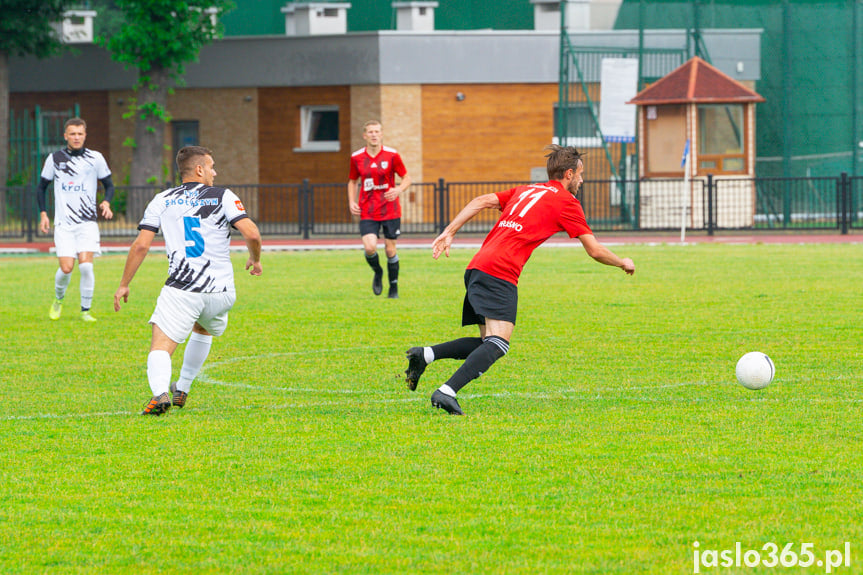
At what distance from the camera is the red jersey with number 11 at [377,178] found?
627 inches

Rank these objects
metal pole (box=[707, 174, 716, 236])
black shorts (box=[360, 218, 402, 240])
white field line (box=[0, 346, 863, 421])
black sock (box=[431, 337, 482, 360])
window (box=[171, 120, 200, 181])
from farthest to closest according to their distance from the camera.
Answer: window (box=[171, 120, 200, 181]) → metal pole (box=[707, 174, 716, 236]) → black shorts (box=[360, 218, 402, 240]) → black sock (box=[431, 337, 482, 360]) → white field line (box=[0, 346, 863, 421])

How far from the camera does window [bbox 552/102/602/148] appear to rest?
3350 cm

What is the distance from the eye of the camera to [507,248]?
27.0 feet

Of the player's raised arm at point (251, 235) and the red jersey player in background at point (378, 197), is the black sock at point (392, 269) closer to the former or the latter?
the red jersey player in background at point (378, 197)

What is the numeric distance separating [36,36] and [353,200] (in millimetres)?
20749

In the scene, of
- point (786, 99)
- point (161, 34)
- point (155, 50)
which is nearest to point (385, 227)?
point (161, 34)

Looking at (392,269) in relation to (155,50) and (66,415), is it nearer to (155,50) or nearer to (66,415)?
(66,415)

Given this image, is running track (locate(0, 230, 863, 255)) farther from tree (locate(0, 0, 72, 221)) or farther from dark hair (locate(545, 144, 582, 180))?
dark hair (locate(545, 144, 582, 180))

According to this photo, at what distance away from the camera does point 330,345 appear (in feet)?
38.8

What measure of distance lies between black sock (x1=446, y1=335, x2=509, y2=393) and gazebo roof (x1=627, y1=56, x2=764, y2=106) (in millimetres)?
22906

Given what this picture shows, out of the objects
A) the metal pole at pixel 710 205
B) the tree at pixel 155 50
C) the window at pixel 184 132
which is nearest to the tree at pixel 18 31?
the tree at pixel 155 50

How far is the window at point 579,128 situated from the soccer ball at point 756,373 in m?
25.0

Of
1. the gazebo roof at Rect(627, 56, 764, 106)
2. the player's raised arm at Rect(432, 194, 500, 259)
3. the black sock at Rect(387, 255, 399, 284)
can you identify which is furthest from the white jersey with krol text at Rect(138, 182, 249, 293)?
the gazebo roof at Rect(627, 56, 764, 106)

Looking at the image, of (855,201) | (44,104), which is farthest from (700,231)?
(44,104)
